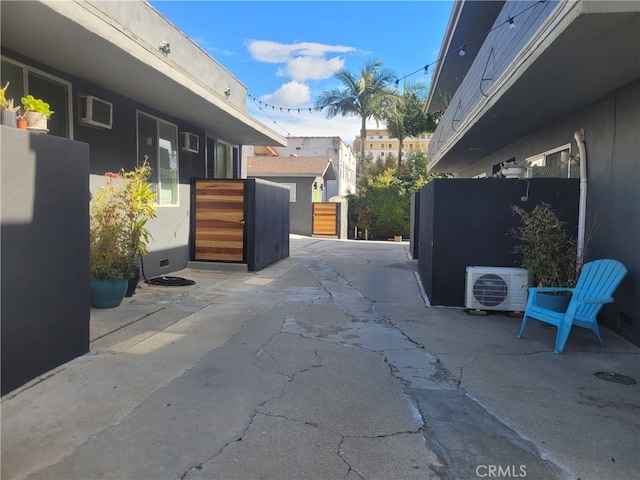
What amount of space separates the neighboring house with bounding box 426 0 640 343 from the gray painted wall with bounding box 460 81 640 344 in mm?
12

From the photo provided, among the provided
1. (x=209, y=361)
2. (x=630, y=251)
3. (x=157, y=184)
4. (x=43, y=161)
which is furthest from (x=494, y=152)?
(x=43, y=161)

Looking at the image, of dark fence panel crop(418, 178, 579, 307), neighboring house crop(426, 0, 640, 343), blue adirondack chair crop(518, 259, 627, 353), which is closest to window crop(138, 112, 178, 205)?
dark fence panel crop(418, 178, 579, 307)

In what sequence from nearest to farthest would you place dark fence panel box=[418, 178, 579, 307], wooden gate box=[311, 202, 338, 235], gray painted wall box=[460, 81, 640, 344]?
gray painted wall box=[460, 81, 640, 344]
dark fence panel box=[418, 178, 579, 307]
wooden gate box=[311, 202, 338, 235]

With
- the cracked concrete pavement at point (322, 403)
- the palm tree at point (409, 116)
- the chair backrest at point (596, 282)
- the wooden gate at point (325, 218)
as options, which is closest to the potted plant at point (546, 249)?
the chair backrest at point (596, 282)

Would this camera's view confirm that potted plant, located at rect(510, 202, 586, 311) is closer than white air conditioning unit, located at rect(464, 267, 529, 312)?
Yes

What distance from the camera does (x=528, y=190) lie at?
666 centimetres

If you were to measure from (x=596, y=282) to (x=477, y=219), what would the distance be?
76.0 inches

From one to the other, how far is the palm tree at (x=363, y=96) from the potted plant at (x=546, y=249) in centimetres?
2316

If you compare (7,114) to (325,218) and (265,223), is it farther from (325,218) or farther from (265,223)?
(325,218)

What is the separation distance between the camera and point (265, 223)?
36.6 feet

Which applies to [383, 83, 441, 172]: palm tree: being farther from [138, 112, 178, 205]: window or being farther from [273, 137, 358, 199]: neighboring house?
[138, 112, 178, 205]: window

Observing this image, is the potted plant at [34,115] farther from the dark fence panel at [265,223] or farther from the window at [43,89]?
the dark fence panel at [265,223]

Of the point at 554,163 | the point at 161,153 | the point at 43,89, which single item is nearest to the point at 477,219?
the point at 554,163

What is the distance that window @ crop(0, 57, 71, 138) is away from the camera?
5648mm
